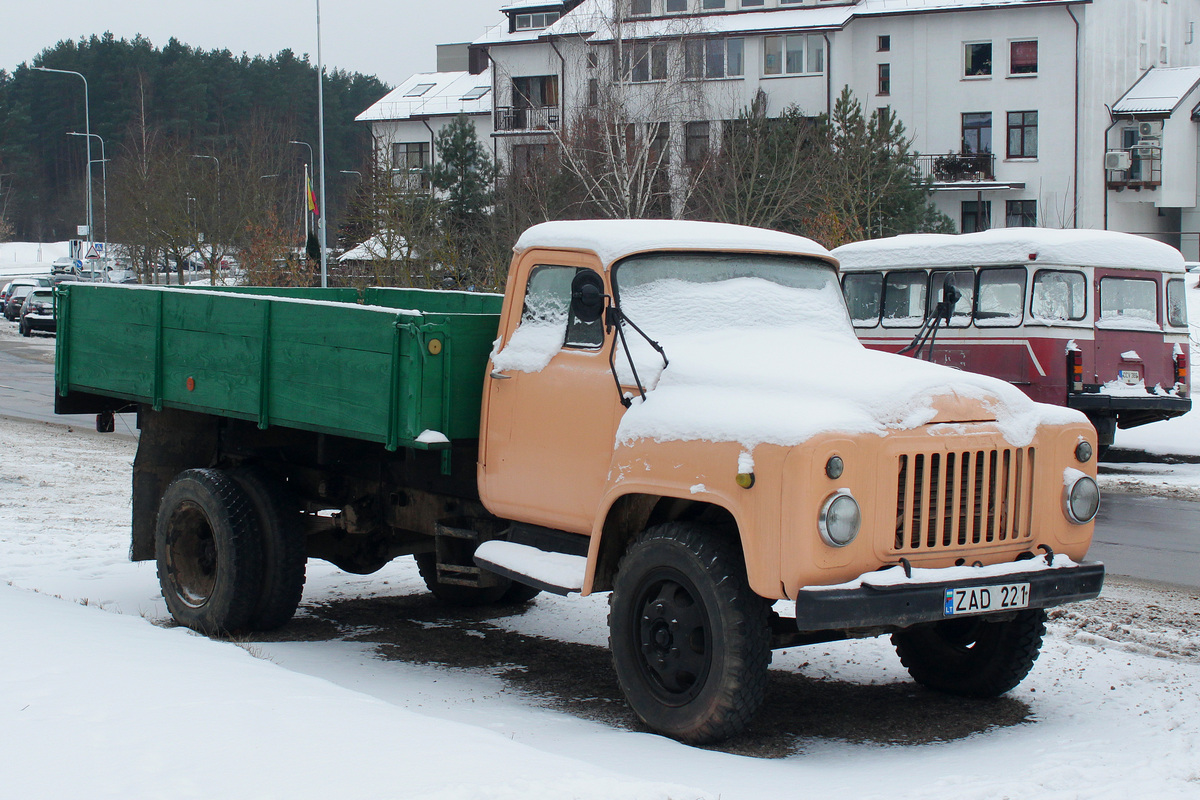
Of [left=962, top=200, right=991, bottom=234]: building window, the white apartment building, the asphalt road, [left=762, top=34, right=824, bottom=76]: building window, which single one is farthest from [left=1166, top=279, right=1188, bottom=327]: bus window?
[left=762, top=34, right=824, bottom=76]: building window

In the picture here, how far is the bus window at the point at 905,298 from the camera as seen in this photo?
17922 millimetres

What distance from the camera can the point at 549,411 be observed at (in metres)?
6.35

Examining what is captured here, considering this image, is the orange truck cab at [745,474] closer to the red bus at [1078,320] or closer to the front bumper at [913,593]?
the front bumper at [913,593]

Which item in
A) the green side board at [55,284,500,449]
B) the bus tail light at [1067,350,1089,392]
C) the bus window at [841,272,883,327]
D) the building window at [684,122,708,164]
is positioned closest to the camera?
the green side board at [55,284,500,449]

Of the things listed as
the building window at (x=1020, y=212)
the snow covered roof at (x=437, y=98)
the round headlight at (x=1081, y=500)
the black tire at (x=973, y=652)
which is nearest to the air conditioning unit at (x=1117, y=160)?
the building window at (x=1020, y=212)

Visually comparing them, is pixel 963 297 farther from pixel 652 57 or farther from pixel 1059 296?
pixel 652 57

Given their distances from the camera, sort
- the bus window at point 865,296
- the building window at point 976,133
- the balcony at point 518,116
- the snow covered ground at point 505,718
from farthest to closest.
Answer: the balcony at point 518,116 < the building window at point 976,133 < the bus window at point 865,296 < the snow covered ground at point 505,718

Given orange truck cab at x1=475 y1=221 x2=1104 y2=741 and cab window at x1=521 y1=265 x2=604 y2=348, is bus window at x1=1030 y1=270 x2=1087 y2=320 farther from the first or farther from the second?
cab window at x1=521 y1=265 x2=604 y2=348

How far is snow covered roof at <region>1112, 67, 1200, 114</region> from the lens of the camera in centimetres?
4747

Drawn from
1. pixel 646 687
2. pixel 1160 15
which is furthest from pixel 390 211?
pixel 1160 15

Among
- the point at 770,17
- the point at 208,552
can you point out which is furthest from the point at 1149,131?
the point at 208,552

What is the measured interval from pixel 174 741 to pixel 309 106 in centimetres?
10994

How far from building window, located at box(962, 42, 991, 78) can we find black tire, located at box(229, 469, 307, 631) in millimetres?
44149

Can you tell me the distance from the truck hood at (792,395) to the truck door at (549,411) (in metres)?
0.24
